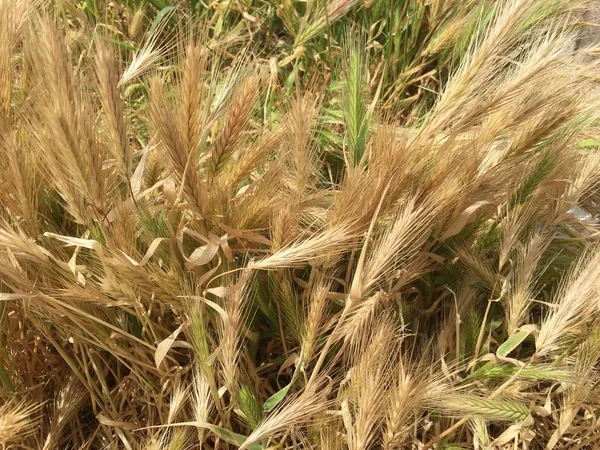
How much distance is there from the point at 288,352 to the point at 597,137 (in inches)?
32.4

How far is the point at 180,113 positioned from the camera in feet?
3.00

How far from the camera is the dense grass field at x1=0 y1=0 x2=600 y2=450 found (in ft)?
3.13

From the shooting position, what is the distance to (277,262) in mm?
976

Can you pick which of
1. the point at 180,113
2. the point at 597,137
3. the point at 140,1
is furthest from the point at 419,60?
the point at 180,113

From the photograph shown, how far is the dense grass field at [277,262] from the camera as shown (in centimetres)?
96

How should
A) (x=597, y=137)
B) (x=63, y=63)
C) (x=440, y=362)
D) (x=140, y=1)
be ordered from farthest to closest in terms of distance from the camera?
(x=140, y=1), (x=597, y=137), (x=440, y=362), (x=63, y=63)

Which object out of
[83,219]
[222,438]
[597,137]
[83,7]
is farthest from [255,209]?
[83,7]

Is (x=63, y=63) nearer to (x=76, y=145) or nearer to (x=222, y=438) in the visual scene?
(x=76, y=145)

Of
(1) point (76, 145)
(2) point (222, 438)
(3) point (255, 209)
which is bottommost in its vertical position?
(2) point (222, 438)

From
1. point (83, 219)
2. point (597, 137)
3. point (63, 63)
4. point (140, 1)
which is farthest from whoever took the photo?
point (140, 1)

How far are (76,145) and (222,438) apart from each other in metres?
0.49

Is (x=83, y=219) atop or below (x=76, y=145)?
below

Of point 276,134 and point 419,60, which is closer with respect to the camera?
point 276,134

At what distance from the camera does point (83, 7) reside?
180 centimetres
